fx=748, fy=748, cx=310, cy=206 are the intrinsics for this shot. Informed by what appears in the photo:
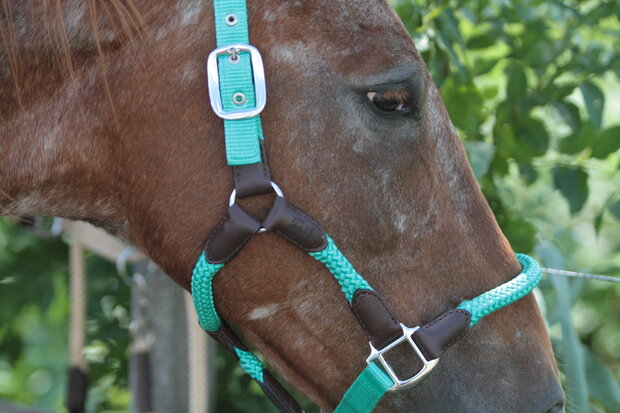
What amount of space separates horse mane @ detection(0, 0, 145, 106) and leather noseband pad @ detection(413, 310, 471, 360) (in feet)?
2.59

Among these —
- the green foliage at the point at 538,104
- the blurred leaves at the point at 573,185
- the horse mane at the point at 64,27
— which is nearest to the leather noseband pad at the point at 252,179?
the horse mane at the point at 64,27

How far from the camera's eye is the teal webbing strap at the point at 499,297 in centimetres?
152

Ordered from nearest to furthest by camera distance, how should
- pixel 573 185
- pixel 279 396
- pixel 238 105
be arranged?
pixel 238 105, pixel 279 396, pixel 573 185

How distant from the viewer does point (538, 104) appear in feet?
7.75

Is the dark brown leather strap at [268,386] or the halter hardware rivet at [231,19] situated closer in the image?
the halter hardware rivet at [231,19]

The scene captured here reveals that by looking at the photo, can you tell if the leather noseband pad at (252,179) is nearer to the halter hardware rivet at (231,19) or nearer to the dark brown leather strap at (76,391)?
the halter hardware rivet at (231,19)

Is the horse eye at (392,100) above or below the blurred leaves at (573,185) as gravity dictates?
above

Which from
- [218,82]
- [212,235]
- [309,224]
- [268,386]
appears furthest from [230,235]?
[268,386]

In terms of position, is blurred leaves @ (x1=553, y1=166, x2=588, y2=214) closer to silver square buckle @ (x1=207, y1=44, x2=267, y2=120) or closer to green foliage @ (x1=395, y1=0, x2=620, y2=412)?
green foliage @ (x1=395, y1=0, x2=620, y2=412)

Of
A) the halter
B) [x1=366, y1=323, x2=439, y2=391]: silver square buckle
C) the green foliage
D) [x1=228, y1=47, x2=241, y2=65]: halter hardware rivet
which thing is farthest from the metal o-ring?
the green foliage

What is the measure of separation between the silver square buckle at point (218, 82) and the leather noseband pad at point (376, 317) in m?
0.42

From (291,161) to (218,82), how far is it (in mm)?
210

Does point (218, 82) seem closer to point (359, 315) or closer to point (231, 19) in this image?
point (231, 19)

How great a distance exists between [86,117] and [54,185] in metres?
0.16
